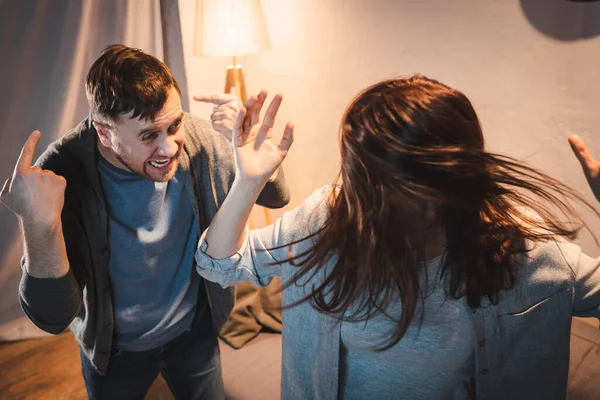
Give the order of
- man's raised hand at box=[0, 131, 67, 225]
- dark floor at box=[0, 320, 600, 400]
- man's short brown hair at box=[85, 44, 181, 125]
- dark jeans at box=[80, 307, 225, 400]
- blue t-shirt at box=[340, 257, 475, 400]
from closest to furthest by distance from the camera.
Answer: blue t-shirt at box=[340, 257, 475, 400]
man's raised hand at box=[0, 131, 67, 225]
man's short brown hair at box=[85, 44, 181, 125]
dark jeans at box=[80, 307, 225, 400]
dark floor at box=[0, 320, 600, 400]

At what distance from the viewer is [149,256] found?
134 centimetres

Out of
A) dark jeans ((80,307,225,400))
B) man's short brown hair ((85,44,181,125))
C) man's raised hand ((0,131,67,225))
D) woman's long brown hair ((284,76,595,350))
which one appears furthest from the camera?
dark jeans ((80,307,225,400))

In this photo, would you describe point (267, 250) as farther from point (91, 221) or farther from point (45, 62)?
point (45, 62)

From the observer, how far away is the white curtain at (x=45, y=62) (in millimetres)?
2428

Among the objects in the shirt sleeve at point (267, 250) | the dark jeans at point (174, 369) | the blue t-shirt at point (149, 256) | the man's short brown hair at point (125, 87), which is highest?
the man's short brown hair at point (125, 87)

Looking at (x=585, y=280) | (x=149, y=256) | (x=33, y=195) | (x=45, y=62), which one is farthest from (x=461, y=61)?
(x=45, y=62)

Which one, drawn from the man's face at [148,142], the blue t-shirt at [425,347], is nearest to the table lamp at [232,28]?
the man's face at [148,142]

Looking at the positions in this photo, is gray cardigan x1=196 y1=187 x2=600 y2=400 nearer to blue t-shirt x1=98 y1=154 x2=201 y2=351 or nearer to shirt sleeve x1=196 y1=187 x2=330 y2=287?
shirt sleeve x1=196 y1=187 x2=330 y2=287

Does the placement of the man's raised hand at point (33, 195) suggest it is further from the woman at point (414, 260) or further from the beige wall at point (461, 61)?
the beige wall at point (461, 61)

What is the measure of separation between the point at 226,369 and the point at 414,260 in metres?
1.16

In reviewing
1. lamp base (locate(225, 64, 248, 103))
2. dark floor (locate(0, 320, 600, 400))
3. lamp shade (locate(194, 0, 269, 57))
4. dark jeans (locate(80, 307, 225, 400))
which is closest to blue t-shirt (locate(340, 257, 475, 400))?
dark jeans (locate(80, 307, 225, 400))

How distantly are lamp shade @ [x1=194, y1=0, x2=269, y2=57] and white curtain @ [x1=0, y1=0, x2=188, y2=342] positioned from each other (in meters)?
0.46

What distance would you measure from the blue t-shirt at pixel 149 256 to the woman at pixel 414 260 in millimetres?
336

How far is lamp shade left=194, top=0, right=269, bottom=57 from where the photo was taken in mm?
2324
